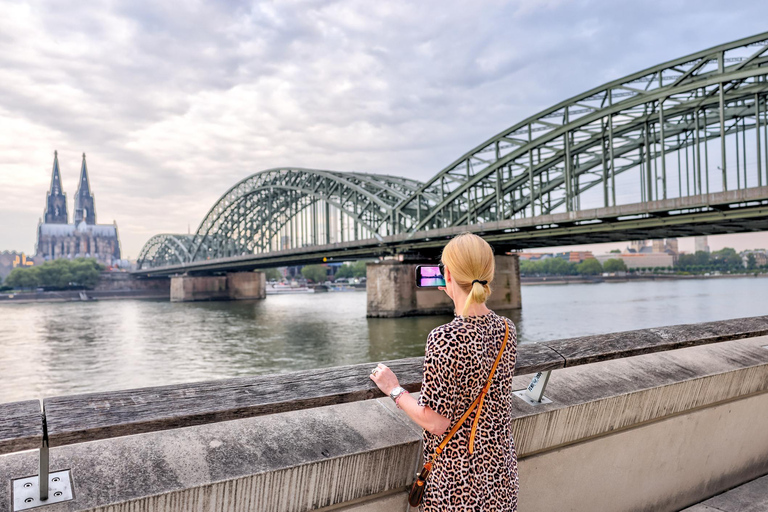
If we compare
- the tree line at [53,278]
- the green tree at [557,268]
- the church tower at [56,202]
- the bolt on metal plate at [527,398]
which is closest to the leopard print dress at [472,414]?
the bolt on metal plate at [527,398]

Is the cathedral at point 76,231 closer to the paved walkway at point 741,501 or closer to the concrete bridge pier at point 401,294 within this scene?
the concrete bridge pier at point 401,294

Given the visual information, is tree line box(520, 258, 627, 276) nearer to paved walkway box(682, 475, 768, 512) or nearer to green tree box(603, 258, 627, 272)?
green tree box(603, 258, 627, 272)

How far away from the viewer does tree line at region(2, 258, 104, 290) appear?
335ft

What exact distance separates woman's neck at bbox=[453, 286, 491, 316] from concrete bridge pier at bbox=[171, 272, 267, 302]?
88208 millimetres

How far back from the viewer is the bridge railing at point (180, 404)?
4.98 ft

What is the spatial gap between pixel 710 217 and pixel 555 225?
966 cm

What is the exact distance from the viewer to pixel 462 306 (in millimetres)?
1892

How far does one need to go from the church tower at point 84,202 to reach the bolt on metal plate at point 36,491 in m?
205

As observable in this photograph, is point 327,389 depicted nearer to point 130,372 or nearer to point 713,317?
point 130,372

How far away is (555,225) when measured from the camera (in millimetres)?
35719

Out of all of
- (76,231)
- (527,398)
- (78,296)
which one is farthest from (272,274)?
(527,398)

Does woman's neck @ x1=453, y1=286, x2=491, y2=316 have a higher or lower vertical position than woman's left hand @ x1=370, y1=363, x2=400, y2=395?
higher

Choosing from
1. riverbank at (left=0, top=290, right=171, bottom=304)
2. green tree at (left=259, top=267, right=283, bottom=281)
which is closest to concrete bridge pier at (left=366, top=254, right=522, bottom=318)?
riverbank at (left=0, top=290, right=171, bottom=304)

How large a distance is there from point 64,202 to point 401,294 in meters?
173
